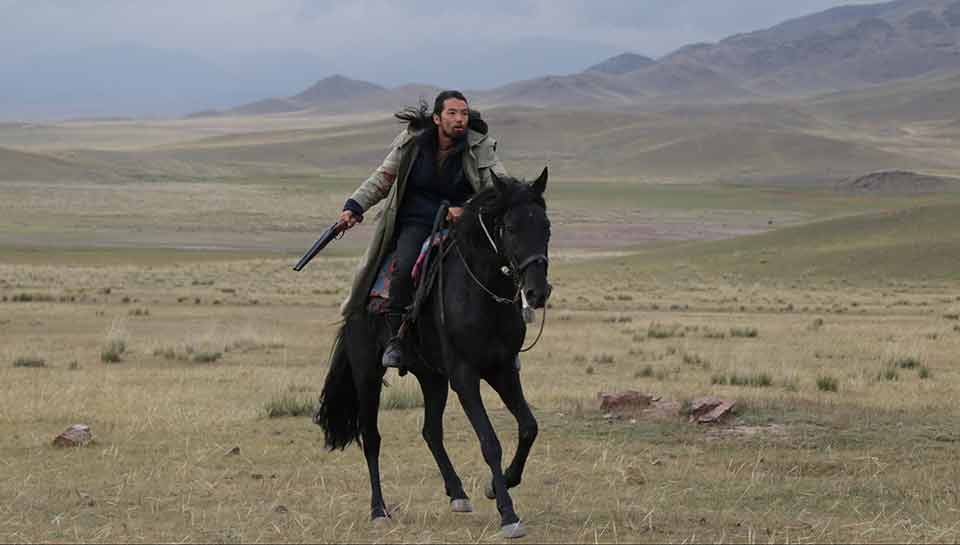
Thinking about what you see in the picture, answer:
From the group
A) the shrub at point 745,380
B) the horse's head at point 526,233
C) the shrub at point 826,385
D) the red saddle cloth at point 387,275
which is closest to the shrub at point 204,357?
the shrub at point 745,380

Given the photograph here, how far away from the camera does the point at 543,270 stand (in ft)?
24.1

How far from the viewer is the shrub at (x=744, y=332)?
24.3 meters

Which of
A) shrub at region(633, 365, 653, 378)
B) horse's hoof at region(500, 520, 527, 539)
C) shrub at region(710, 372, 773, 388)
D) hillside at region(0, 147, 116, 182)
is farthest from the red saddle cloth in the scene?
hillside at region(0, 147, 116, 182)

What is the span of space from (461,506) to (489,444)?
0.92 m

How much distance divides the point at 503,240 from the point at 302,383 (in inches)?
355

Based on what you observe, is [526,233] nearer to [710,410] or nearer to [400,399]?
[710,410]

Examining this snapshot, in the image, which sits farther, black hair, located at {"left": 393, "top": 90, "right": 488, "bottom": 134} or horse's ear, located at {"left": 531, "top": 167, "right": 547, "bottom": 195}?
black hair, located at {"left": 393, "top": 90, "right": 488, "bottom": 134}

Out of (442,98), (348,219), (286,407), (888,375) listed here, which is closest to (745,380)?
(888,375)

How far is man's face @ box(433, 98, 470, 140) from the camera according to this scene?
8492 millimetres

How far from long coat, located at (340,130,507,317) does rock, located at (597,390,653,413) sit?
4.61m

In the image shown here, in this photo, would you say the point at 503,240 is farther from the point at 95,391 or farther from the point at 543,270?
the point at 95,391

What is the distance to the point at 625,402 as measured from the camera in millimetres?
13109

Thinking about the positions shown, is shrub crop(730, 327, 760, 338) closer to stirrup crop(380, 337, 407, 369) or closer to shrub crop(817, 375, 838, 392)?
shrub crop(817, 375, 838, 392)

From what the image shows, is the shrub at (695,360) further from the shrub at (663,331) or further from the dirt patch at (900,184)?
the dirt patch at (900,184)
